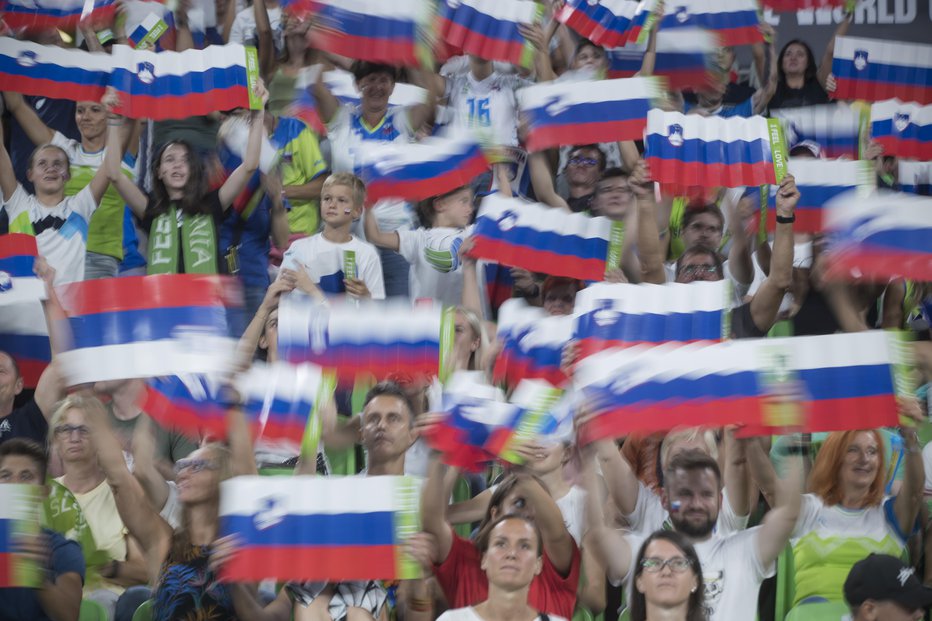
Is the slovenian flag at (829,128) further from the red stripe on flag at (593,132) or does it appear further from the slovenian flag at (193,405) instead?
the slovenian flag at (193,405)

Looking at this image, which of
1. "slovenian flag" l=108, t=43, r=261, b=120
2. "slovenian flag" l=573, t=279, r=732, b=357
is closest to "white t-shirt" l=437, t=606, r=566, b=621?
"slovenian flag" l=573, t=279, r=732, b=357

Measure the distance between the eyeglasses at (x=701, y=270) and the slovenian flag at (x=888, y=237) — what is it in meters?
0.97

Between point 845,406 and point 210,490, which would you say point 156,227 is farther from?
point 845,406

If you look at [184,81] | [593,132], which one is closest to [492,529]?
[593,132]

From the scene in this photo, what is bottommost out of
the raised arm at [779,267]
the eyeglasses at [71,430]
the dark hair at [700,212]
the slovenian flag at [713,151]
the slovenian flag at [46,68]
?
the eyeglasses at [71,430]

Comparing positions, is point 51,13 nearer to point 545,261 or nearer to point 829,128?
point 545,261

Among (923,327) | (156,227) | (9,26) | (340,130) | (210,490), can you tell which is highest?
(9,26)

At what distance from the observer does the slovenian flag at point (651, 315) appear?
228 inches

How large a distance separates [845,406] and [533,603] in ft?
3.82

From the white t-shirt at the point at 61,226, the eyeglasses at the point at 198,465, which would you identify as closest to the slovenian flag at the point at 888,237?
the eyeglasses at the point at 198,465

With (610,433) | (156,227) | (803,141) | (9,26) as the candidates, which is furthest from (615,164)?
(610,433)

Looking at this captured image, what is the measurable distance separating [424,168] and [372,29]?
0.86 m

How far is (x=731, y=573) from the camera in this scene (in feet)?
17.4

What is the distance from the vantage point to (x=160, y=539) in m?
5.75
